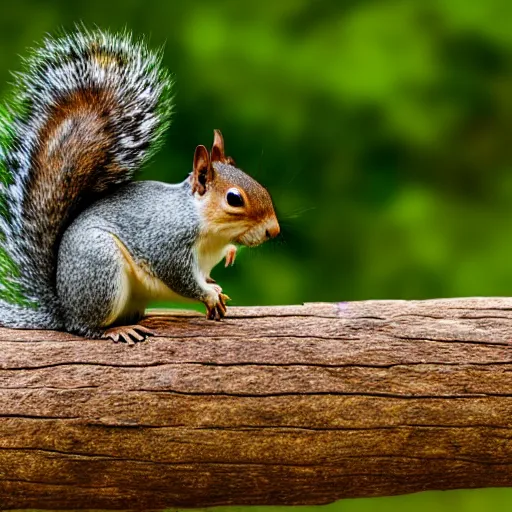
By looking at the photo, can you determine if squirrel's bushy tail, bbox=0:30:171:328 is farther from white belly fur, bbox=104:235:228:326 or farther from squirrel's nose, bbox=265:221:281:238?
squirrel's nose, bbox=265:221:281:238

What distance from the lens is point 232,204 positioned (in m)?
1.50

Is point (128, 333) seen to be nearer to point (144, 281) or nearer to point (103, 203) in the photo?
point (144, 281)

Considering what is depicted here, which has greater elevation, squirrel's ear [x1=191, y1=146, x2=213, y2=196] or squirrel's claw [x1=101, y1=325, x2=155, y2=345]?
squirrel's ear [x1=191, y1=146, x2=213, y2=196]

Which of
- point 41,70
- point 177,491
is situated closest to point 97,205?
point 41,70

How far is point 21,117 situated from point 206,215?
1.31 ft

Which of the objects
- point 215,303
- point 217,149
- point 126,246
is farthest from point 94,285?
point 217,149

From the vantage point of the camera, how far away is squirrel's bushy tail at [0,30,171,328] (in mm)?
1587

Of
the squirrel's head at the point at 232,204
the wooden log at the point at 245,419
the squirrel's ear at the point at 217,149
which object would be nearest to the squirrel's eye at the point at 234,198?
the squirrel's head at the point at 232,204

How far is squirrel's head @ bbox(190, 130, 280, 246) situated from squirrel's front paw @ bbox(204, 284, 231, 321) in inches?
4.2

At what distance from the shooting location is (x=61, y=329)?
161cm

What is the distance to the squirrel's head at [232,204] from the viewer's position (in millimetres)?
1493

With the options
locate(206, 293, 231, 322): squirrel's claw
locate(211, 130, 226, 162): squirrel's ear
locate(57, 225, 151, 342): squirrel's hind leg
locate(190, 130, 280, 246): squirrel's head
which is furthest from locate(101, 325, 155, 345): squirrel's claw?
locate(211, 130, 226, 162): squirrel's ear

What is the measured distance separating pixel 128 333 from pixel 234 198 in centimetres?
30

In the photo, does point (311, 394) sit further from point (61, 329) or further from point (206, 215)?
point (61, 329)
